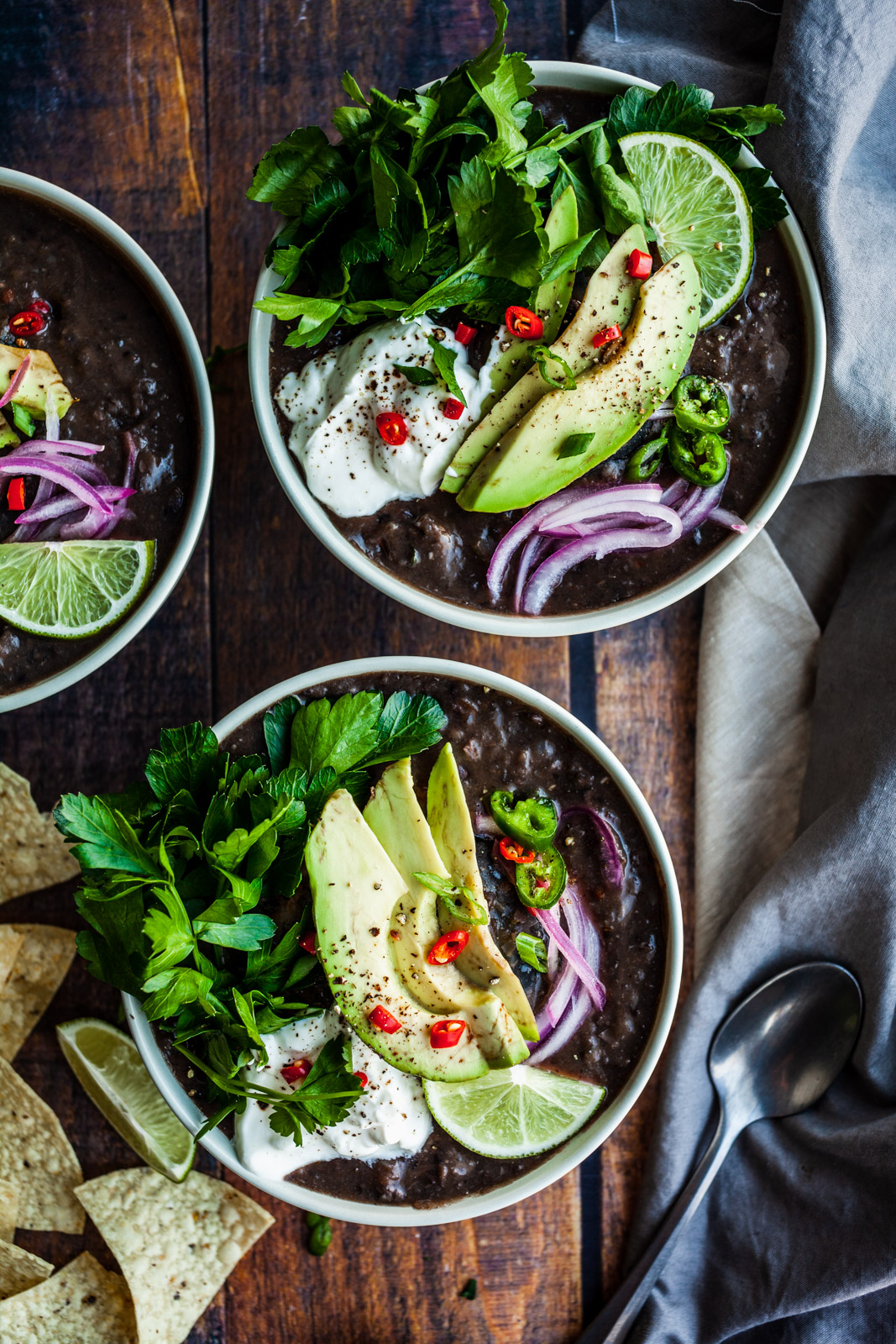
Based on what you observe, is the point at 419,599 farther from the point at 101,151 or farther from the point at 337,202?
the point at 101,151

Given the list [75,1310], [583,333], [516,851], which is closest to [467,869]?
[516,851]

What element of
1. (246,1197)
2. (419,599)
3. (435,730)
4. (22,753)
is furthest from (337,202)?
(246,1197)

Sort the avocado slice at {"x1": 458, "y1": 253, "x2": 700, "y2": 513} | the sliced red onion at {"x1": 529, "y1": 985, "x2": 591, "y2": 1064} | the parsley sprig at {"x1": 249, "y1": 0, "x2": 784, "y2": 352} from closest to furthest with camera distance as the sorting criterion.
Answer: the parsley sprig at {"x1": 249, "y1": 0, "x2": 784, "y2": 352} < the avocado slice at {"x1": 458, "y1": 253, "x2": 700, "y2": 513} < the sliced red onion at {"x1": 529, "y1": 985, "x2": 591, "y2": 1064}

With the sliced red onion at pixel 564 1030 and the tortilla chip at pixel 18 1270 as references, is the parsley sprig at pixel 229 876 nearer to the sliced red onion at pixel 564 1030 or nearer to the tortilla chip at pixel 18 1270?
the sliced red onion at pixel 564 1030

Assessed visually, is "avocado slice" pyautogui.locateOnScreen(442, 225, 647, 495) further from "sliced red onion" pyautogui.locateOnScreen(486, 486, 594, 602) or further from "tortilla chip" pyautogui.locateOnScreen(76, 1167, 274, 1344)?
"tortilla chip" pyautogui.locateOnScreen(76, 1167, 274, 1344)

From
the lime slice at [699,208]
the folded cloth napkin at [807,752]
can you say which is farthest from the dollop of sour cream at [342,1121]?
the lime slice at [699,208]

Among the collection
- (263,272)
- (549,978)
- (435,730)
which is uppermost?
(263,272)

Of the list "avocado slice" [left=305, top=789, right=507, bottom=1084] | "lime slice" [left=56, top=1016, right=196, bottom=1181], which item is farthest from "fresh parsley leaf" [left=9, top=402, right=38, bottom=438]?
"lime slice" [left=56, top=1016, right=196, bottom=1181]
